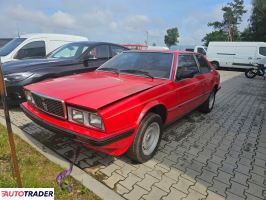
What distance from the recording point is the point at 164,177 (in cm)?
317

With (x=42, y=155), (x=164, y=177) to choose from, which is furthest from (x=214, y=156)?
(x=42, y=155)

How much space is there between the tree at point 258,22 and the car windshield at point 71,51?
3413cm

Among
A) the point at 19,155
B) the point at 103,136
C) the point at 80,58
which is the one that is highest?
the point at 80,58

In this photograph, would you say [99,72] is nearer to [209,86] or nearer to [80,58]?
[80,58]

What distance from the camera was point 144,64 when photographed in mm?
4266

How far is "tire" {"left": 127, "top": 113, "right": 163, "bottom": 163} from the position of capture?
321 centimetres

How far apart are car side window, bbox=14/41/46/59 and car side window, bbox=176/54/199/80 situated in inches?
226

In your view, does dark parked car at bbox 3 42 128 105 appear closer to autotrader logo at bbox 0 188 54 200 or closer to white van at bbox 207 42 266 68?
autotrader logo at bbox 0 188 54 200

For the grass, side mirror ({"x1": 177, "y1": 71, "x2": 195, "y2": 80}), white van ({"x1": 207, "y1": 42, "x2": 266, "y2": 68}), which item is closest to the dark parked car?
the grass

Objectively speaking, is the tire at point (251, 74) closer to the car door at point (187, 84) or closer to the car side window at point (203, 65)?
the car side window at point (203, 65)

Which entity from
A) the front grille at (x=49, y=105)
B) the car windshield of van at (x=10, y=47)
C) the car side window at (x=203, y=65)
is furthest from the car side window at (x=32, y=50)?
the car side window at (x=203, y=65)

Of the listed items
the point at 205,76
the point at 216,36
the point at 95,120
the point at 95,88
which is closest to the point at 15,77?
the point at 95,88

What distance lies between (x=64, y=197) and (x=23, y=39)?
24.1 feet

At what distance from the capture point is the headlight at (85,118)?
8.88 ft
